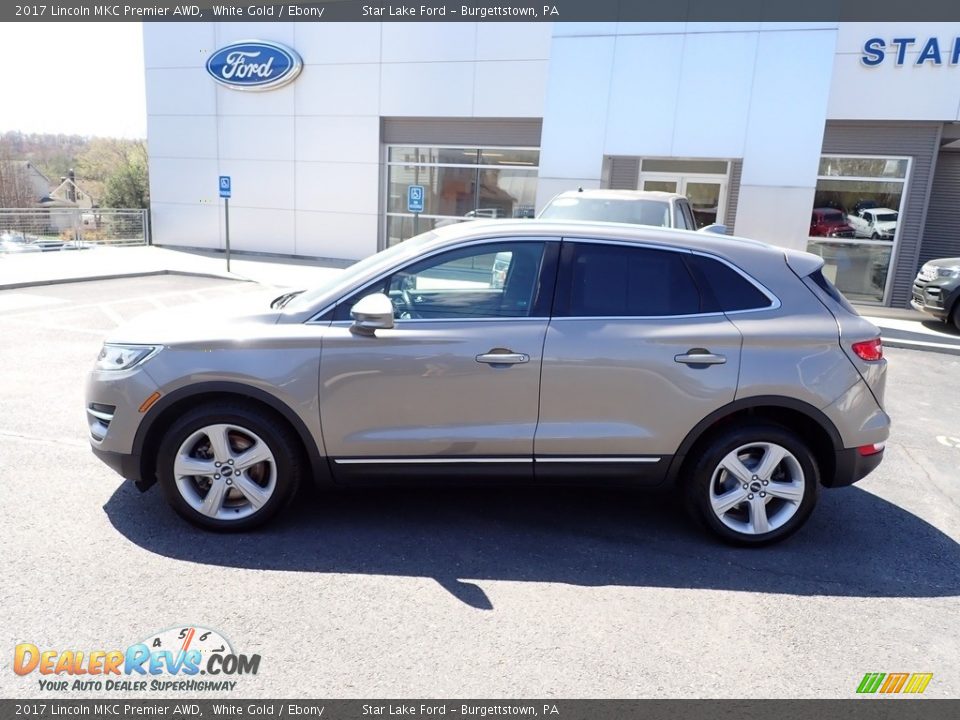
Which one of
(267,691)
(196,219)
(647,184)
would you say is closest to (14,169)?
(196,219)

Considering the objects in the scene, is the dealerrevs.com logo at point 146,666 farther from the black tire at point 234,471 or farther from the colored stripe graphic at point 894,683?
the colored stripe graphic at point 894,683

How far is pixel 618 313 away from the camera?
12.4 ft

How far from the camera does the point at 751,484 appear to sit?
3836 millimetres

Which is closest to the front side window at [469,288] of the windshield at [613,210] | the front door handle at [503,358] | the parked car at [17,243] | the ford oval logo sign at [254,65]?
the front door handle at [503,358]

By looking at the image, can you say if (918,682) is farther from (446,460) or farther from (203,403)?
(203,403)

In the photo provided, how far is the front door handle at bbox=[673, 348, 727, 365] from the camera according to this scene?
12.1 ft

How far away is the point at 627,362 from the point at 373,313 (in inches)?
52.6

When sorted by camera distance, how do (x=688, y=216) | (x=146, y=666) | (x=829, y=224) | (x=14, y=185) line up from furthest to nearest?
(x=14, y=185) → (x=829, y=224) → (x=688, y=216) → (x=146, y=666)

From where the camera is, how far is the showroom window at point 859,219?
13.7 metres

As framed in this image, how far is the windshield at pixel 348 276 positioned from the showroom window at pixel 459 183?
1274 cm

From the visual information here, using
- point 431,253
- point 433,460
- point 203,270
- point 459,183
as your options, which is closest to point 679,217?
point 431,253

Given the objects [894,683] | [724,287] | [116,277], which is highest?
[724,287]

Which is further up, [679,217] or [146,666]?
[679,217]
